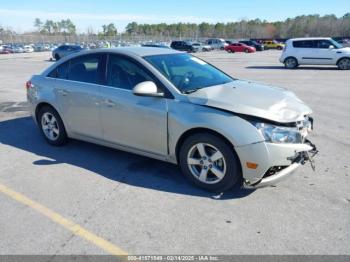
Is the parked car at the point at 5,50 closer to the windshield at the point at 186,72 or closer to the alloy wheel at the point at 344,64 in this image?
the alloy wheel at the point at 344,64

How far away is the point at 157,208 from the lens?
3.67 meters

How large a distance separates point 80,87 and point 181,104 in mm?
1808

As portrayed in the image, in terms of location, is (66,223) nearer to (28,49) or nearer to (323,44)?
(323,44)

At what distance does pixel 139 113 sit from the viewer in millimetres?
4305

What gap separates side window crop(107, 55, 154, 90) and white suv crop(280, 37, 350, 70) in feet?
57.3

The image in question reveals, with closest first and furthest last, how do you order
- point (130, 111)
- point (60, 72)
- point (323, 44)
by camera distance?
point (130, 111) < point (60, 72) < point (323, 44)

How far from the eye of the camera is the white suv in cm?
1917

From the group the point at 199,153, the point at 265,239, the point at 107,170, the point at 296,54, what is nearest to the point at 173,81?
the point at 199,153

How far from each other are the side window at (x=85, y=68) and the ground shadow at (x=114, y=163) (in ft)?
3.71

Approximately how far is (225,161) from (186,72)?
146 cm

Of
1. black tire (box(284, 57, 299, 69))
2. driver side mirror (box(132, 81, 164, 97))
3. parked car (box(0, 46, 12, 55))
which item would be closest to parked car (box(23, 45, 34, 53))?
parked car (box(0, 46, 12, 55))

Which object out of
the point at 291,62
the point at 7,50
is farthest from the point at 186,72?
the point at 7,50

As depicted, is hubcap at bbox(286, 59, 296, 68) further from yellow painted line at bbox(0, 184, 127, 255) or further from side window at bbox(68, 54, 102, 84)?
yellow painted line at bbox(0, 184, 127, 255)

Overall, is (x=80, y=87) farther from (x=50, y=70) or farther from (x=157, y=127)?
(x=157, y=127)
